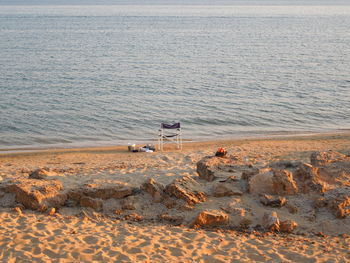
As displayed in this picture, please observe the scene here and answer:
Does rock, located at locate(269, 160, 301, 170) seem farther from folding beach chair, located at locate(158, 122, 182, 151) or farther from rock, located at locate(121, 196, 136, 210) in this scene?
folding beach chair, located at locate(158, 122, 182, 151)

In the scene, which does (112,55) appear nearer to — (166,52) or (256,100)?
(166,52)

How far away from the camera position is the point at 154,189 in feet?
36.9

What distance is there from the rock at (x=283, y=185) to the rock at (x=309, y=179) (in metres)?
0.28

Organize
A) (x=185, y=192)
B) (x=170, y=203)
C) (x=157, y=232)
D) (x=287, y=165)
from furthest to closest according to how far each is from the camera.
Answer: (x=287, y=165) → (x=185, y=192) → (x=170, y=203) → (x=157, y=232)

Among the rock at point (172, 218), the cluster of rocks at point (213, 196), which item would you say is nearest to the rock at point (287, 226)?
the cluster of rocks at point (213, 196)

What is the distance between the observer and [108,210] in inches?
431

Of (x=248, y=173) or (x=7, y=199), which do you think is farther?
(x=248, y=173)

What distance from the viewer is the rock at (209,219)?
1031cm

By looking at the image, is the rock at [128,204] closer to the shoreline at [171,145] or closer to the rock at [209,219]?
the rock at [209,219]

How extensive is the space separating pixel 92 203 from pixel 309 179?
511 cm

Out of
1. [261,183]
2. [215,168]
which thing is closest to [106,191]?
[215,168]

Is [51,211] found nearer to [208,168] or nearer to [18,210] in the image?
[18,210]

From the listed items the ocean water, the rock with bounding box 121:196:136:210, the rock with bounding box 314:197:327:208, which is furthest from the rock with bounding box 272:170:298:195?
the ocean water

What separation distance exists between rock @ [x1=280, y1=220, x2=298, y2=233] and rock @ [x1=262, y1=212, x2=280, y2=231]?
0.10 m
